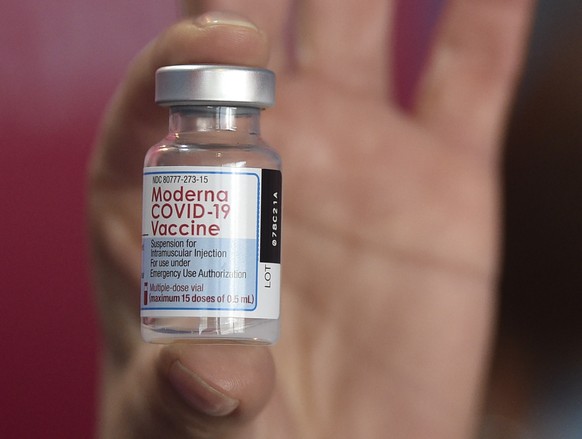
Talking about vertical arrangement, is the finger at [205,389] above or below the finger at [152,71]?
below

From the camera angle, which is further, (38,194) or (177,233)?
(38,194)

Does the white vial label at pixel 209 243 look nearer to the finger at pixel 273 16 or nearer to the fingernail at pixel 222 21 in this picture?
the fingernail at pixel 222 21

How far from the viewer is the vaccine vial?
0.74 meters

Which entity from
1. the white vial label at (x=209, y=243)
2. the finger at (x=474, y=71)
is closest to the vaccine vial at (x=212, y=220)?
the white vial label at (x=209, y=243)

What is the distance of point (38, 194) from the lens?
98cm

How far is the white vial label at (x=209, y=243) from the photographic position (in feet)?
2.43

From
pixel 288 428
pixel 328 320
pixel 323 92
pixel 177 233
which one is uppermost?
pixel 323 92

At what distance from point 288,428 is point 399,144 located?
35 centimetres

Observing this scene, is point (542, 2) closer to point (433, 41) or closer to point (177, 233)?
point (433, 41)

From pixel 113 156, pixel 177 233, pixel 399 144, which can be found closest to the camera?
pixel 177 233

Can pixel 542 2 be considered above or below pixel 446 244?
above

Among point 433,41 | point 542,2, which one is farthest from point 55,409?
point 542,2

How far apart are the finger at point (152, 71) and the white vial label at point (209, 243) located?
0.11 metres

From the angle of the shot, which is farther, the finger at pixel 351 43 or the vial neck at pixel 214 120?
the finger at pixel 351 43
